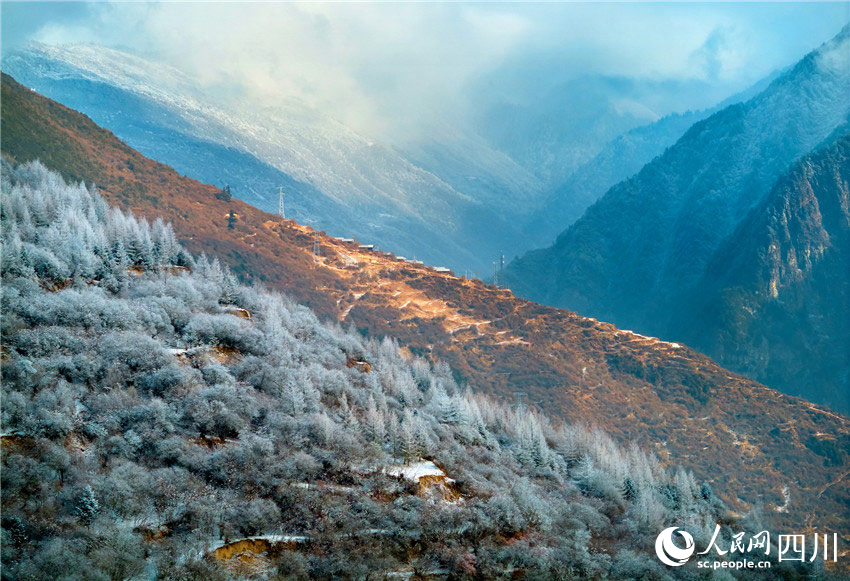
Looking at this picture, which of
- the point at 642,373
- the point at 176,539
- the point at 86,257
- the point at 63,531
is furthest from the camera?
the point at 642,373

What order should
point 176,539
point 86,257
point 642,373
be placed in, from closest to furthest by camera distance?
point 176,539 → point 86,257 → point 642,373

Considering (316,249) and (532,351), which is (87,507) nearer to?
(316,249)

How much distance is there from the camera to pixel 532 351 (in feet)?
476

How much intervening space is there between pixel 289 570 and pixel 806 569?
52.5 m

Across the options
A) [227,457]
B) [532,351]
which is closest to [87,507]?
[227,457]

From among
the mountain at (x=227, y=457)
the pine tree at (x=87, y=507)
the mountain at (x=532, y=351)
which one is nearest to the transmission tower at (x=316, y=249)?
the mountain at (x=532, y=351)

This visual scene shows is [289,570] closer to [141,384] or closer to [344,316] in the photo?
[141,384]

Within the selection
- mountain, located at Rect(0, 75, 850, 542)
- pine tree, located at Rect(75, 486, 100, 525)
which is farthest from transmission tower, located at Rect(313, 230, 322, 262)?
pine tree, located at Rect(75, 486, 100, 525)

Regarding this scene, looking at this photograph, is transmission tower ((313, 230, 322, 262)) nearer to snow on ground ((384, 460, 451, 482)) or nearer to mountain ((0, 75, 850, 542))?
mountain ((0, 75, 850, 542))

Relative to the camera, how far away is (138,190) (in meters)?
124

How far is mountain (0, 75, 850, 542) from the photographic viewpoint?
128m

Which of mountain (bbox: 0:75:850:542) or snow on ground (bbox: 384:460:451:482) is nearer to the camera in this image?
snow on ground (bbox: 384:460:451:482)

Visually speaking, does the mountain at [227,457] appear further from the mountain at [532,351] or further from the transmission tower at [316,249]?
the transmission tower at [316,249]

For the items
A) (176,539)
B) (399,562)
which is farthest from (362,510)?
(176,539)
